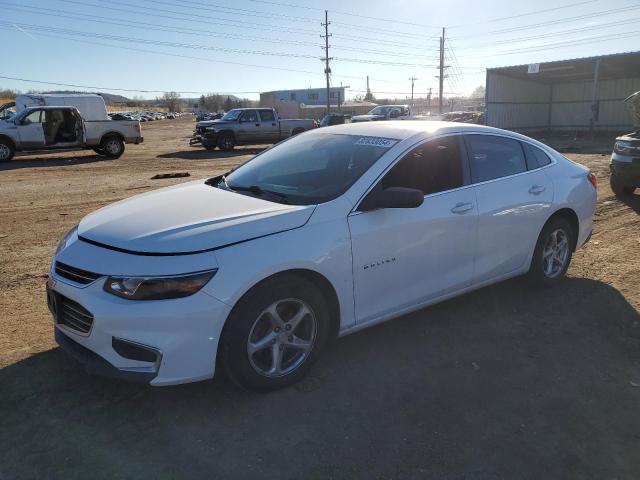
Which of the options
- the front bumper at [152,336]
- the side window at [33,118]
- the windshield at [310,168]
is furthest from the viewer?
the side window at [33,118]

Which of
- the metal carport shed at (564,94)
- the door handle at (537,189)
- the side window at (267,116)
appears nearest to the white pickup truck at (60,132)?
the side window at (267,116)

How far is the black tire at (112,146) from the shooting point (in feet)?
67.7

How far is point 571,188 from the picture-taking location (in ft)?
16.7

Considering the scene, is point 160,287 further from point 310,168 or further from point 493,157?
point 493,157

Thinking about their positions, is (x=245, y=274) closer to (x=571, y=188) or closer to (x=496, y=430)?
(x=496, y=430)

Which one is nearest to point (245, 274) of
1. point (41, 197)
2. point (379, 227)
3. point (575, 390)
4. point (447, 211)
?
point (379, 227)

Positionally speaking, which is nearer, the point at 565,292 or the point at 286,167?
the point at 286,167

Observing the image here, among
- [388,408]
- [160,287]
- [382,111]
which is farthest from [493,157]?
[382,111]

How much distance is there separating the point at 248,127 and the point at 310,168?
21.0 m

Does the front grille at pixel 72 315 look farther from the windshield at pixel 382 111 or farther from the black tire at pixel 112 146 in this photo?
the windshield at pixel 382 111

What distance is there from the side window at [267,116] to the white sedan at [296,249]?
20.6 metres

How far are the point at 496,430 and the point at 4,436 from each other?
2712mm

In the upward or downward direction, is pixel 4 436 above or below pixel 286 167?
below

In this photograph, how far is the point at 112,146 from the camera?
20750mm
